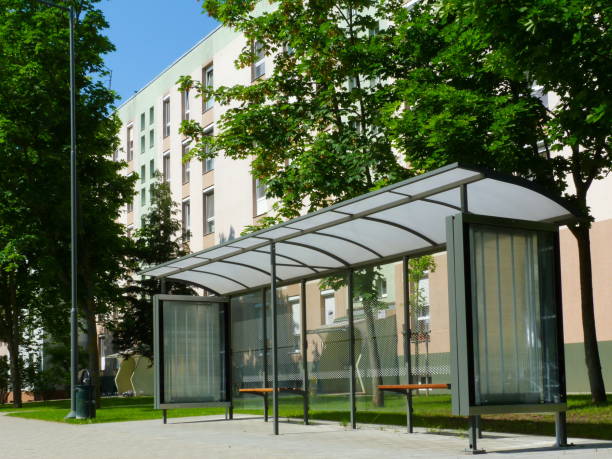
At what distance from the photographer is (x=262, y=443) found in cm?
1223

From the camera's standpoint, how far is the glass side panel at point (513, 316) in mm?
9852

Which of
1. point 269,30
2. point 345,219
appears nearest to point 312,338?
point 345,219

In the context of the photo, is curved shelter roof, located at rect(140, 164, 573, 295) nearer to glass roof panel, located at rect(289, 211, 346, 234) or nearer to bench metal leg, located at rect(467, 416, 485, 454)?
glass roof panel, located at rect(289, 211, 346, 234)

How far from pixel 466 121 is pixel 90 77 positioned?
703 inches

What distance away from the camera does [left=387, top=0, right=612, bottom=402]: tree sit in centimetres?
1186

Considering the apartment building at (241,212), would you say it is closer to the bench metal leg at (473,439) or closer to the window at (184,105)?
the window at (184,105)

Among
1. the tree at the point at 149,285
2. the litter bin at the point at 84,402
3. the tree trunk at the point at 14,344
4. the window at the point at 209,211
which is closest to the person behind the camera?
the litter bin at the point at 84,402

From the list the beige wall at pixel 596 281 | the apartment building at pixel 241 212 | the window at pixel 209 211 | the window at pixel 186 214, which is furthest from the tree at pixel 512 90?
the window at pixel 186 214

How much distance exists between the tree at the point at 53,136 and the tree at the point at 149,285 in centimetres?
805

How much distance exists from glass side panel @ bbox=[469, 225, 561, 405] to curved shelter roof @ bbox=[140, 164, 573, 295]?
52cm

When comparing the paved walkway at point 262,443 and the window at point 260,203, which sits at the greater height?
the window at point 260,203

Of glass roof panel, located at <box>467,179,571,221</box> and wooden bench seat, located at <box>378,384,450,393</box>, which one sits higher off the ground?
glass roof panel, located at <box>467,179,571,221</box>

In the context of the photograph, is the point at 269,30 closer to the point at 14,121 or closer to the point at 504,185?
the point at 14,121

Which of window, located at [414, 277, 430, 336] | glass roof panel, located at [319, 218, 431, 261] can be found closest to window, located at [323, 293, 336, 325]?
glass roof panel, located at [319, 218, 431, 261]
